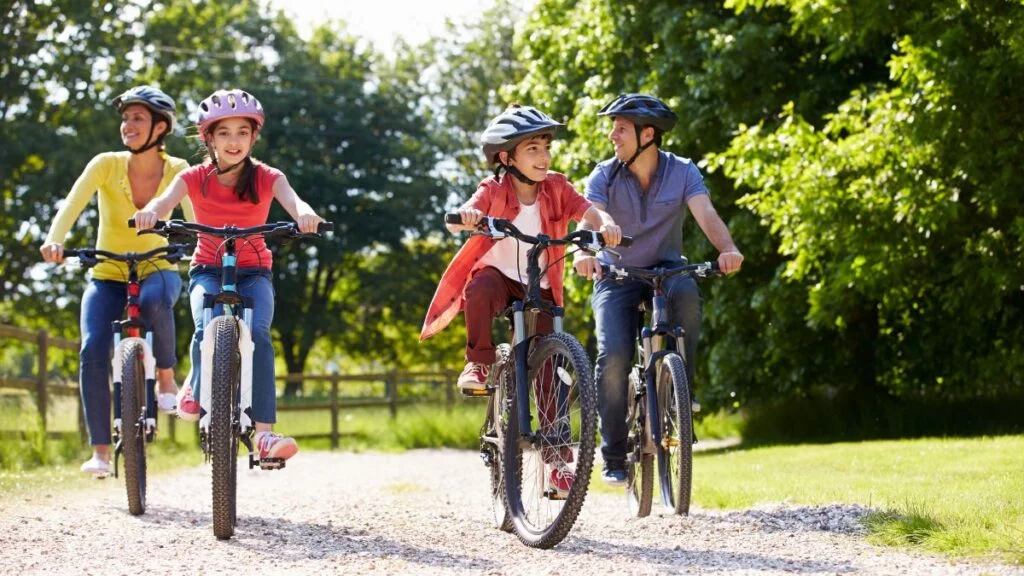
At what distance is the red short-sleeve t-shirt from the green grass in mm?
2800

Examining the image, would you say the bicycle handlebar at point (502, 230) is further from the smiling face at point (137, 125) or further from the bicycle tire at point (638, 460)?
the smiling face at point (137, 125)

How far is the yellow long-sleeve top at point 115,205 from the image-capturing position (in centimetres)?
752

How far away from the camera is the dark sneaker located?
6.70 m

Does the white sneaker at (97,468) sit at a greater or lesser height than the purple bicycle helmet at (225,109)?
lesser

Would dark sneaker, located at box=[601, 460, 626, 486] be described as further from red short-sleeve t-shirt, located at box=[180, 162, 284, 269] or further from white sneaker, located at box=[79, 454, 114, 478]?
white sneaker, located at box=[79, 454, 114, 478]

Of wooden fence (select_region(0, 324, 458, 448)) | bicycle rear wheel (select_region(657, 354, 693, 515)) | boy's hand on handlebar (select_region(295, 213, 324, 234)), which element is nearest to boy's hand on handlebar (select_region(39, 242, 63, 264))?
boy's hand on handlebar (select_region(295, 213, 324, 234))

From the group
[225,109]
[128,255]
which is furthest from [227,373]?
[128,255]

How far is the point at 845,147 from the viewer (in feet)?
46.8

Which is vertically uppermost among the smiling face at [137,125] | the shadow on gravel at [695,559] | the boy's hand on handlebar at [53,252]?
the smiling face at [137,125]

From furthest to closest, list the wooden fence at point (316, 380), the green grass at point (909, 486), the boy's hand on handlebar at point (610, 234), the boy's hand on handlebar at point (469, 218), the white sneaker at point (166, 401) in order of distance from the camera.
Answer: the wooden fence at point (316, 380) < the white sneaker at point (166, 401) < the boy's hand on handlebar at point (610, 234) < the boy's hand on handlebar at point (469, 218) < the green grass at point (909, 486)

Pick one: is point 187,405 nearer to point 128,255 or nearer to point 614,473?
point 128,255

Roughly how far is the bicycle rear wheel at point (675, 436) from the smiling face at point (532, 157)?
106cm

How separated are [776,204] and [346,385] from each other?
1668 inches

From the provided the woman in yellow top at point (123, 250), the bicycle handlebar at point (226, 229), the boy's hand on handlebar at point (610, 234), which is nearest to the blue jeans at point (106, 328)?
the woman in yellow top at point (123, 250)
